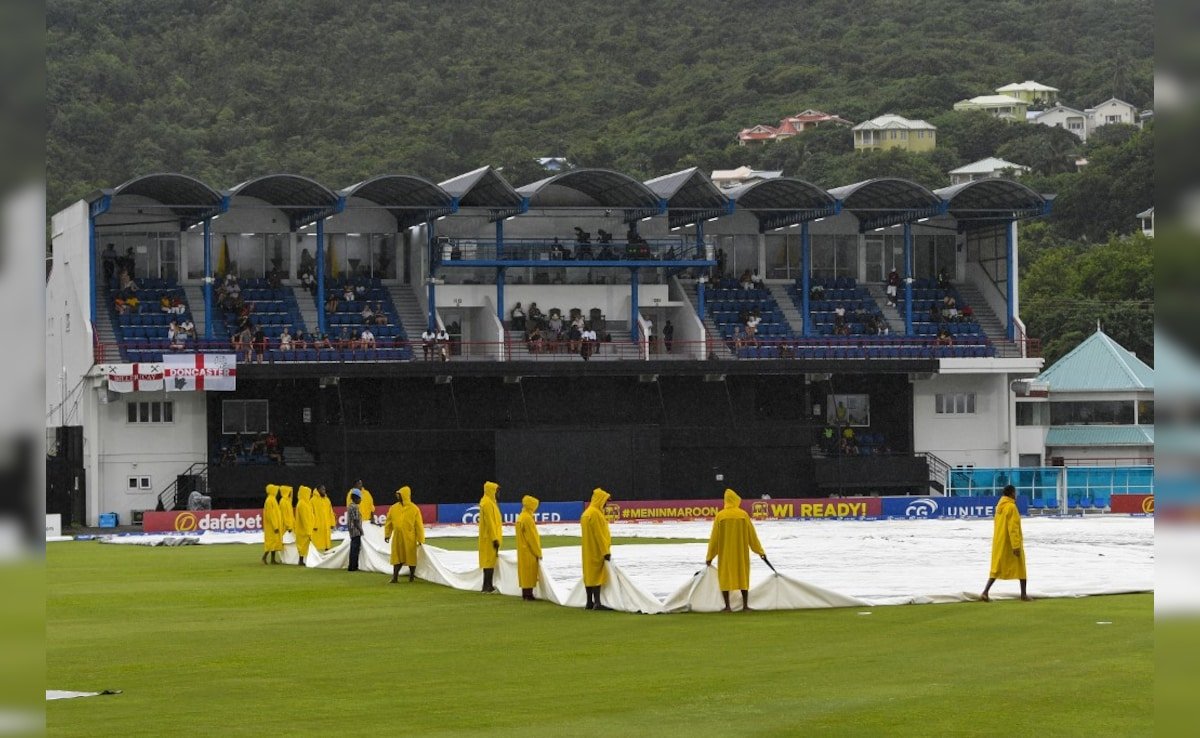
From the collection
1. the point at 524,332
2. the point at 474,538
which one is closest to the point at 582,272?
the point at 524,332

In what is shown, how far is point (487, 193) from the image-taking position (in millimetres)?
66062

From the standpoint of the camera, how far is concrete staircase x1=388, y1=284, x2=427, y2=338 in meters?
67.4

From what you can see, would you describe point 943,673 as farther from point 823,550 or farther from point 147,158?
point 147,158

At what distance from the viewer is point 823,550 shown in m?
35.8

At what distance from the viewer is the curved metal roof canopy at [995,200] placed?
6844 cm

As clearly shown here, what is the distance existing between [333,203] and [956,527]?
2855 centimetres

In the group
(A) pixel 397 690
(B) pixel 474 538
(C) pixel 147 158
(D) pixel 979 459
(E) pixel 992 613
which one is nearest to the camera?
(A) pixel 397 690

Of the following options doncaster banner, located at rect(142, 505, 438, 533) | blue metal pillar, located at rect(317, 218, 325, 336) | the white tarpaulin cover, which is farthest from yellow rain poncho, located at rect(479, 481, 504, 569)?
blue metal pillar, located at rect(317, 218, 325, 336)

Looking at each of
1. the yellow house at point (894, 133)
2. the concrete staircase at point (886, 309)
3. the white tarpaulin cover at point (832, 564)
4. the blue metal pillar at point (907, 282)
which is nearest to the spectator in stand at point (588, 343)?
the concrete staircase at point (886, 309)

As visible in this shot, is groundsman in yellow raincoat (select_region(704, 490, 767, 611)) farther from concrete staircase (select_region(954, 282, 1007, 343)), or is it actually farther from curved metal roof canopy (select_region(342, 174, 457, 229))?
concrete staircase (select_region(954, 282, 1007, 343))

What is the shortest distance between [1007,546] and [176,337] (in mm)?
44574

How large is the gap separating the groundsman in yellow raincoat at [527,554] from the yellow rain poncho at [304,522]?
10.2 meters

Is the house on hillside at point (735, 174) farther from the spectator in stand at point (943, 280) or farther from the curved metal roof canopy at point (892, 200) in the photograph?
the curved metal roof canopy at point (892, 200)

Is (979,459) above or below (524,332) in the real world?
below
